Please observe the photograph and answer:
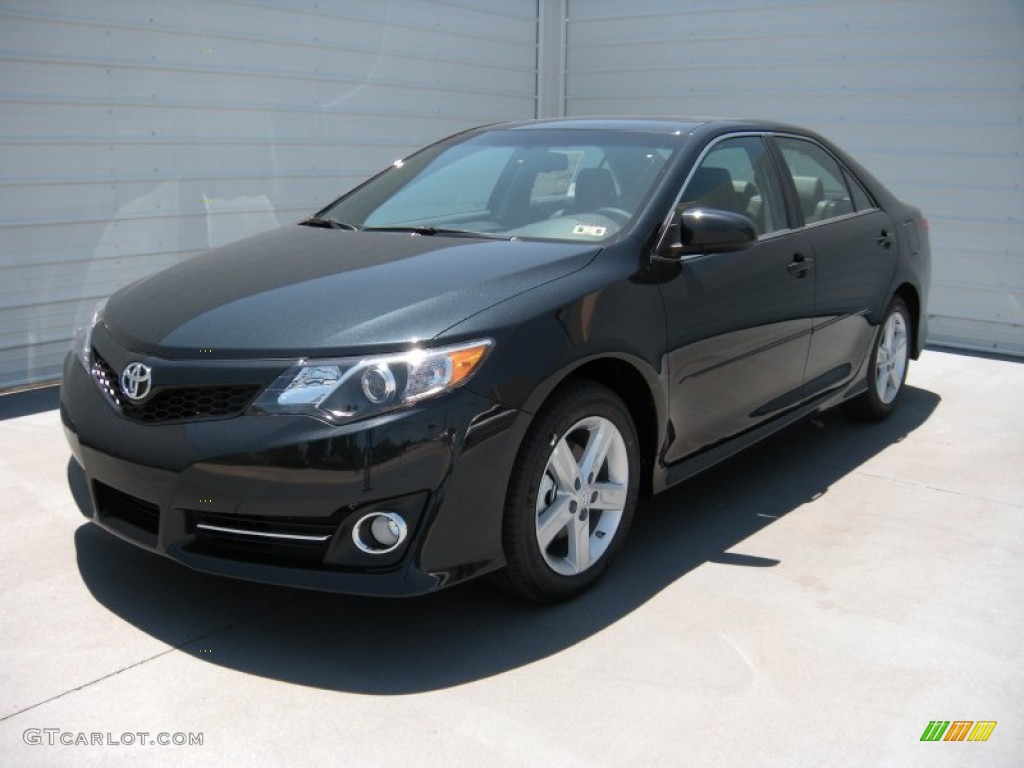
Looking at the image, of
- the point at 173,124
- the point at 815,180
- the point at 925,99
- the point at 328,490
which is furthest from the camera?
the point at 925,99

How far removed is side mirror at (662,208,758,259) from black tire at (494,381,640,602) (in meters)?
0.65

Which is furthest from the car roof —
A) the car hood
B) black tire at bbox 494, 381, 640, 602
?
black tire at bbox 494, 381, 640, 602

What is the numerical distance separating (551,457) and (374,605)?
79 cm

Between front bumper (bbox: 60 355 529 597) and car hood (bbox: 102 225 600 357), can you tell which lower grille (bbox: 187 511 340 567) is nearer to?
front bumper (bbox: 60 355 529 597)

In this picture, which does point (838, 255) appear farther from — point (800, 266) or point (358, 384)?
point (358, 384)

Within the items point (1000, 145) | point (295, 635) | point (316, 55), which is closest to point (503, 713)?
point (295, 635)

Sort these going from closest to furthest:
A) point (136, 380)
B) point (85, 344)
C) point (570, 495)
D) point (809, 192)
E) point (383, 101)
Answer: point (136, 380)
point (570, 495)
point (85, 344)
point (809, 192)
point (383, 101)

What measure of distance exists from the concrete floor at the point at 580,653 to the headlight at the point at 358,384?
772 mm

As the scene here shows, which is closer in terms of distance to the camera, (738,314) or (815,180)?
(738,314)

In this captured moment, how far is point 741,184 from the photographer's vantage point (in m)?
4.47

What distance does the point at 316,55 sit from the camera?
7.70 meters

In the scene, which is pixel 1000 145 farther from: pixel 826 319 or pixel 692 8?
pixel 826 319

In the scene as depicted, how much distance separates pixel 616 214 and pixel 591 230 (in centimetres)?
15

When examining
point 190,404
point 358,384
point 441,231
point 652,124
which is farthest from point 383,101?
point 358,384
